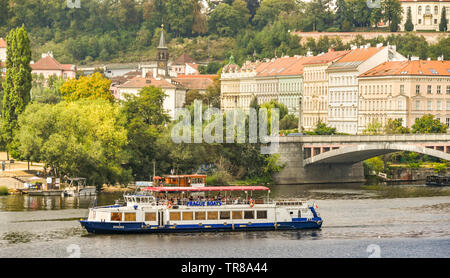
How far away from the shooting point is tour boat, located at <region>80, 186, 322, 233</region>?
7675cm

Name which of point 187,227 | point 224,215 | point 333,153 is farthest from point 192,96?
point 187,227

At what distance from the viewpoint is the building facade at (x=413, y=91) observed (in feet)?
446

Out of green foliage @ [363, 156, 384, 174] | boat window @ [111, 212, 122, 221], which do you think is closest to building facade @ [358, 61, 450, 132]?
green foliage @ [363, 156, 384, 174]

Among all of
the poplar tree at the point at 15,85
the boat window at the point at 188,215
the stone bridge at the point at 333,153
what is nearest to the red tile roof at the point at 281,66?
the stone bridge at the point at 333,153

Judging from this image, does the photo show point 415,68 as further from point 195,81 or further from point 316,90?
point 195,81

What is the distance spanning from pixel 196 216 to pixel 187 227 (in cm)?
88

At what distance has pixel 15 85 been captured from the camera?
358ft

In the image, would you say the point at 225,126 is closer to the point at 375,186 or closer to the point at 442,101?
the point at 375,186

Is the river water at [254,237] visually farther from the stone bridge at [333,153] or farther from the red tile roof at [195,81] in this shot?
the red tile roof at [195,81]

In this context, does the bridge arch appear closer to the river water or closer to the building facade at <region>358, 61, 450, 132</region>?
the river water

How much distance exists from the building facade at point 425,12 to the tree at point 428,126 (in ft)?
202

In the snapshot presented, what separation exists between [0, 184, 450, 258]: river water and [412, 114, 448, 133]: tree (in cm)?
3563

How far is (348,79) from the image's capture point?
147m

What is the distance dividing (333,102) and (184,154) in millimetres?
46804
